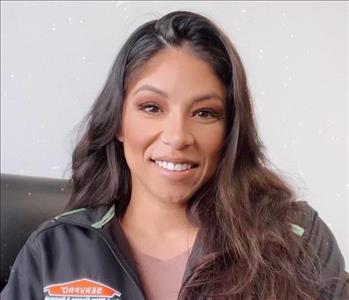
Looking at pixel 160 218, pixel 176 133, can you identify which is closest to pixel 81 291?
pixel 160 218

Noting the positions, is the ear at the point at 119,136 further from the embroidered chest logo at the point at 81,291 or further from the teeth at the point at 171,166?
the embroidered chest logo at the point at 81,291

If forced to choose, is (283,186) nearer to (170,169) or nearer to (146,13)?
(170,169)

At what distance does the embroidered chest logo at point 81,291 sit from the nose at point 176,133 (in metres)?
0.22

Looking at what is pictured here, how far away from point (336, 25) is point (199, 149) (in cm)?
56

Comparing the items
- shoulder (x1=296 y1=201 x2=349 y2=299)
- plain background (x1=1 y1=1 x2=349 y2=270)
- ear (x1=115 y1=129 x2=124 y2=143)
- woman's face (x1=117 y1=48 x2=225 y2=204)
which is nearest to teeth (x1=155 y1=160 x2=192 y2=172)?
woman's face (x1=117 y1=48 x2=225 y2=204)

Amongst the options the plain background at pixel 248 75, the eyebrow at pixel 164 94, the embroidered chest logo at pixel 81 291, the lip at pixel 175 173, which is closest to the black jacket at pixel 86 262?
the embroidered chest logo at pixel 81 291

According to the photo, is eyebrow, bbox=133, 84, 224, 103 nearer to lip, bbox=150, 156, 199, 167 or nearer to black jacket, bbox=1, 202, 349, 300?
lip, bbox=150, 156, 199, 167

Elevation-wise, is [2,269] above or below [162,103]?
below

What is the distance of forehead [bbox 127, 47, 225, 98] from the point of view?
777 millimetres

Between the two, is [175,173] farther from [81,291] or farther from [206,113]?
[81,291]

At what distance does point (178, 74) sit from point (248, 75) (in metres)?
0.46

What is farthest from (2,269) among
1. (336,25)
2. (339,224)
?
(336,25)

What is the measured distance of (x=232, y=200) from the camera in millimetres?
839

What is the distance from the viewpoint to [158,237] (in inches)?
34.5
